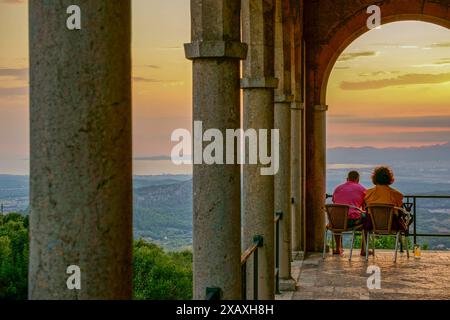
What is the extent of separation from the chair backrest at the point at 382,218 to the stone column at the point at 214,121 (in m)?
6.19

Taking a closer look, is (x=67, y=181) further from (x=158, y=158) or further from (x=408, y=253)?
(x=158, y=158)

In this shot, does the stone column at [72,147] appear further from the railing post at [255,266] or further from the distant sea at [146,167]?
the railing post at [255,266]

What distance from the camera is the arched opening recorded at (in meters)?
23.9

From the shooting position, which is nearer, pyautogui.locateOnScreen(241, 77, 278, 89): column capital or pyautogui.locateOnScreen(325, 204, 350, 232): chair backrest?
pyautogui.locateOnScreen(241, 77, 278, 89): column capital

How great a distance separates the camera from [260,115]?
7402mm

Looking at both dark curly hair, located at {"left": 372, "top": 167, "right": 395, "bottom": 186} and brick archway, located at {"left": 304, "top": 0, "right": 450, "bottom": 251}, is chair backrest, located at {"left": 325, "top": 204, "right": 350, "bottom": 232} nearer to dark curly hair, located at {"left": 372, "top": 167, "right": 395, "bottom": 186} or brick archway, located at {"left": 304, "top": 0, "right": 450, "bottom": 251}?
dark curly hair, located at {"left": 372, "top": 167, "right": 395, "bottom": 186}

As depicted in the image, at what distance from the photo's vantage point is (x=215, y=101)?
5066 mm

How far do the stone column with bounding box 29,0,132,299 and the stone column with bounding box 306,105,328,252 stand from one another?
35.2 feet

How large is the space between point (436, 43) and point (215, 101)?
20206mm

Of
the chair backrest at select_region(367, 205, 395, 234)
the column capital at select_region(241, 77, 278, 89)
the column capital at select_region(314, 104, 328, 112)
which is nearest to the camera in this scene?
the column capital at select_region(241, 77, 278, 89)

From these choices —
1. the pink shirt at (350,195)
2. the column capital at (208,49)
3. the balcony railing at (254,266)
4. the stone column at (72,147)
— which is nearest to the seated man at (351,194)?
the pink shirt at (350,195)

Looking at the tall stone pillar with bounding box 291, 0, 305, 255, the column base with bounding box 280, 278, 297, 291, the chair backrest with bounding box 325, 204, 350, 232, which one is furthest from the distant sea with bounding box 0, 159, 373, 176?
the chair backrest with bounding box 325, 204, 350, 232

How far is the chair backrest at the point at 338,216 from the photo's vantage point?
36.5 feet
